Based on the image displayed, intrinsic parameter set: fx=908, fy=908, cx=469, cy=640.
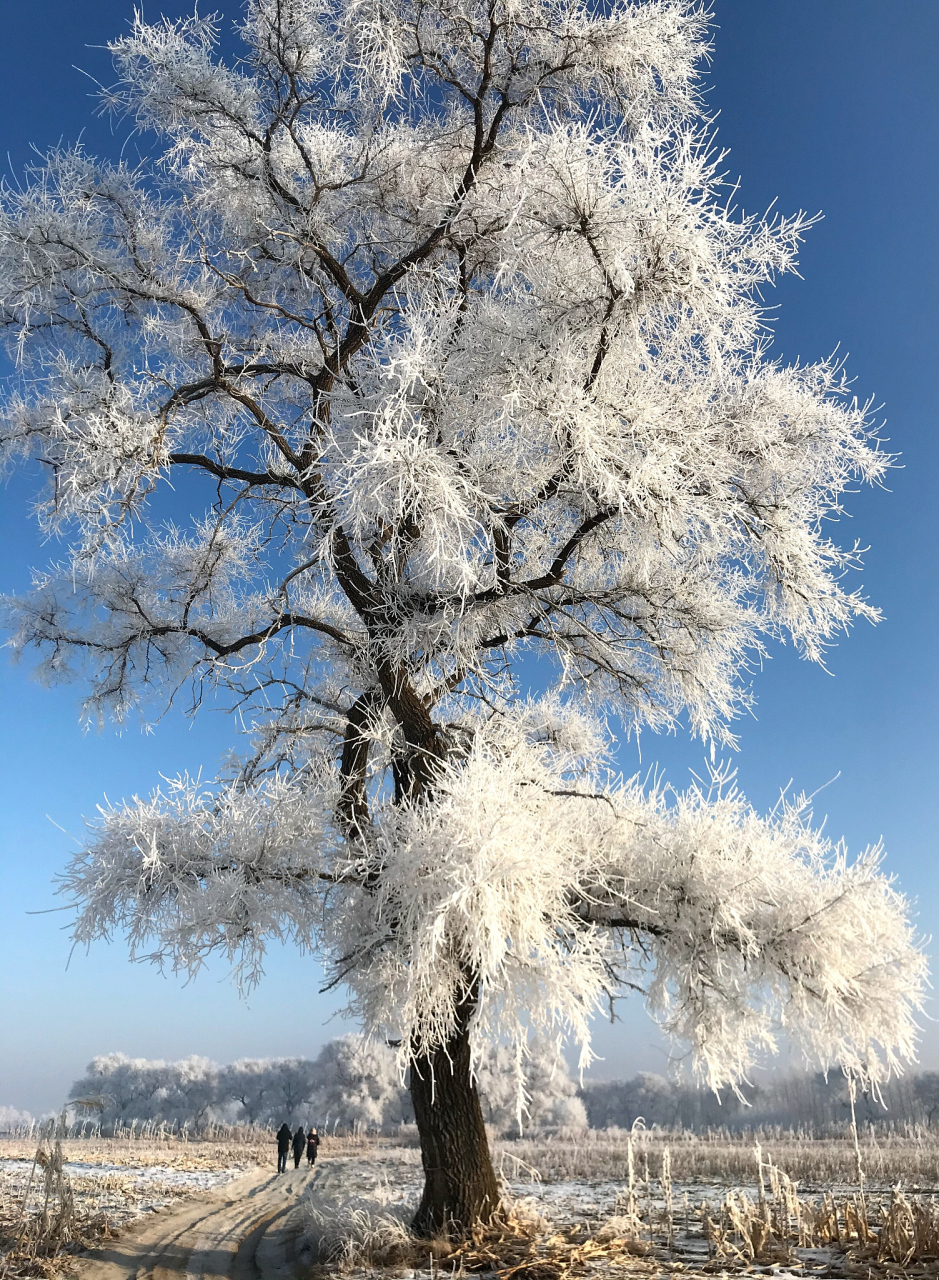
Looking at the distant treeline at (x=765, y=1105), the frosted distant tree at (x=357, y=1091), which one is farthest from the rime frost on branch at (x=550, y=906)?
the frosted distant tree at (x=357, y=1091)

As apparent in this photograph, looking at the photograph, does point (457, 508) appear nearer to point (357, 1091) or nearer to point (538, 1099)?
point (538, 1099)

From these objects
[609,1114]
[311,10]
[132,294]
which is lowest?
[609,1114]

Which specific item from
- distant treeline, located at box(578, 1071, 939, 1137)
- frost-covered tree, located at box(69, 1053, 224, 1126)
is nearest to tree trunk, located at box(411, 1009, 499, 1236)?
distant treeline, located at box(578, 1071, 939, 1137)

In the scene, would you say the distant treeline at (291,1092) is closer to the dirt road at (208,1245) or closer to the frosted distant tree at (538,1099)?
the frosted distant tree at (538,1099)

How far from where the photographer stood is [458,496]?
520cm

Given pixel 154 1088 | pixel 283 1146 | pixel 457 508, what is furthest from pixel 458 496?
pixel 154 1088

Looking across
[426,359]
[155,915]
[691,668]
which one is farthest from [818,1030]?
[426,359]

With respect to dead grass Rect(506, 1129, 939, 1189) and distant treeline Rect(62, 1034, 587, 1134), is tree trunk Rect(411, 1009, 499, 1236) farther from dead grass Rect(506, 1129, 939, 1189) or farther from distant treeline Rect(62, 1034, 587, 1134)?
distant treeline Rect(62, 1034, 587, 1134)

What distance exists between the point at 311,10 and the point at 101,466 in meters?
4.22

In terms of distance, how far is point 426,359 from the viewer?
527 centimetres

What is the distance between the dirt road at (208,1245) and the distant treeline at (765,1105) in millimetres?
14171

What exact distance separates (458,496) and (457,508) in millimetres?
244

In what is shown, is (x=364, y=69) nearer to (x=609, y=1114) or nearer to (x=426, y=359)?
(x=426, y=359)

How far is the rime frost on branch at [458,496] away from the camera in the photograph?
5.08 metres
